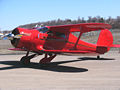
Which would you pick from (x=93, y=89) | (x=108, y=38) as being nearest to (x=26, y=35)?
(x=93, y=89)

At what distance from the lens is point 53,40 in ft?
37.4

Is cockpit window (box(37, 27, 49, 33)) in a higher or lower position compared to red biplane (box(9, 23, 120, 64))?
higher

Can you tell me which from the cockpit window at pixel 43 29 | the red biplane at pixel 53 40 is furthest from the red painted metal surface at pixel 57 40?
the cockpit window at pixel 43 29

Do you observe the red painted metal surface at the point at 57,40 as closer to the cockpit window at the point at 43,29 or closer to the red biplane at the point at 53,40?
the red biplane at the point at 53,40

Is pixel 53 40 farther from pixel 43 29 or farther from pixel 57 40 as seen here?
pixel 43 29

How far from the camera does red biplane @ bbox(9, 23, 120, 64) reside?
33.6 ft

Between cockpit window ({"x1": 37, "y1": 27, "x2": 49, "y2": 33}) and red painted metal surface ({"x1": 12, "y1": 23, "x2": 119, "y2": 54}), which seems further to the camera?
cockpit window ({"x1": 37, "y1": 27, "x2": 49, "y2": 33})

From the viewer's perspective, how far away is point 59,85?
6.68 metres

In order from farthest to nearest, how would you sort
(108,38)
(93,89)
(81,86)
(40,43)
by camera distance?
(108,38) < (40,43) < (81,86) < (93,89)

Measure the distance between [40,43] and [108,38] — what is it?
221 inches

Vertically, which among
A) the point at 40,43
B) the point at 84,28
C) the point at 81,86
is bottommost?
the point at 81,86

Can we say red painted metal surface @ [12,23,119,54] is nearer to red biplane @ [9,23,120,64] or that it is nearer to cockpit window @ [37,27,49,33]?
red biplane @ [9,23,120,64]

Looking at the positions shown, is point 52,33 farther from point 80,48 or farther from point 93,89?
point 93,89

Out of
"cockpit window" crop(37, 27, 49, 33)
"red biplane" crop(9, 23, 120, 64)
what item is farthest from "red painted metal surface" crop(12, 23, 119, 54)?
"cockpit window" crop(37, 27, 49, 33)
